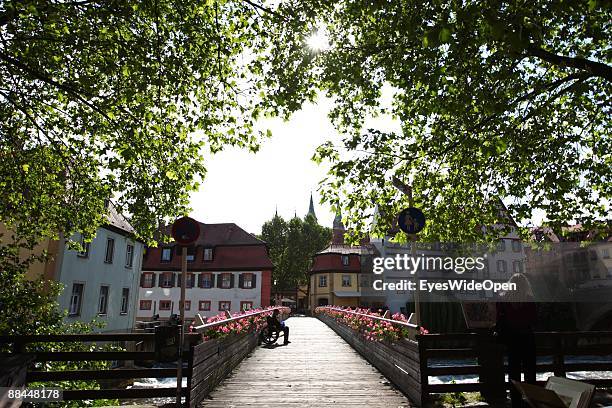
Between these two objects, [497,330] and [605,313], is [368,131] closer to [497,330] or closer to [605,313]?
[497,330]

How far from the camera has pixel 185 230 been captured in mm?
6668

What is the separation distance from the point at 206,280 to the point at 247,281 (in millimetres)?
4976

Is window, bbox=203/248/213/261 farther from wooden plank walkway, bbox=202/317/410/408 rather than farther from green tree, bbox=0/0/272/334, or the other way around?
green tree, bbox=0/0/272/334

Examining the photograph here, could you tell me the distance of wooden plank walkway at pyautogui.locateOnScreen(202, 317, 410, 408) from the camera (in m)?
6.83

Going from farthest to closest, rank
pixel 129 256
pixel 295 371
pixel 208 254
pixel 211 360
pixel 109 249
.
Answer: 1. pixel 208 254
2. pixel 129 256
3. pixel 109 249
4. pixel 295 371
5. pixel 211 360

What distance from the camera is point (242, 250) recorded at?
44.8 meters

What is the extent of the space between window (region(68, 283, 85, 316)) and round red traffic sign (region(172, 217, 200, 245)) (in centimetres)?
1875

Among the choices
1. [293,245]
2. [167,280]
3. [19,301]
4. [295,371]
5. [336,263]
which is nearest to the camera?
[19,301]

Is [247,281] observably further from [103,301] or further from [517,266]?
[517,266]

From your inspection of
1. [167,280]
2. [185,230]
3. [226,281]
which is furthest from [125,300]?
[185,230]

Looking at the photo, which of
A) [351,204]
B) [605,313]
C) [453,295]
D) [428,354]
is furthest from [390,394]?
[605,313]

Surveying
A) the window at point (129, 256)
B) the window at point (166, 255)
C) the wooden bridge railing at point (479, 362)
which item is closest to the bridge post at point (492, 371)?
the wooden bridge railing at point (479, 362)

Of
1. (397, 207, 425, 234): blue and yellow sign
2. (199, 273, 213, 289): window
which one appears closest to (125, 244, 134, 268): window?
(199, 273, 213, 289): window

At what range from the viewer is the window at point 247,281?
141 ft
